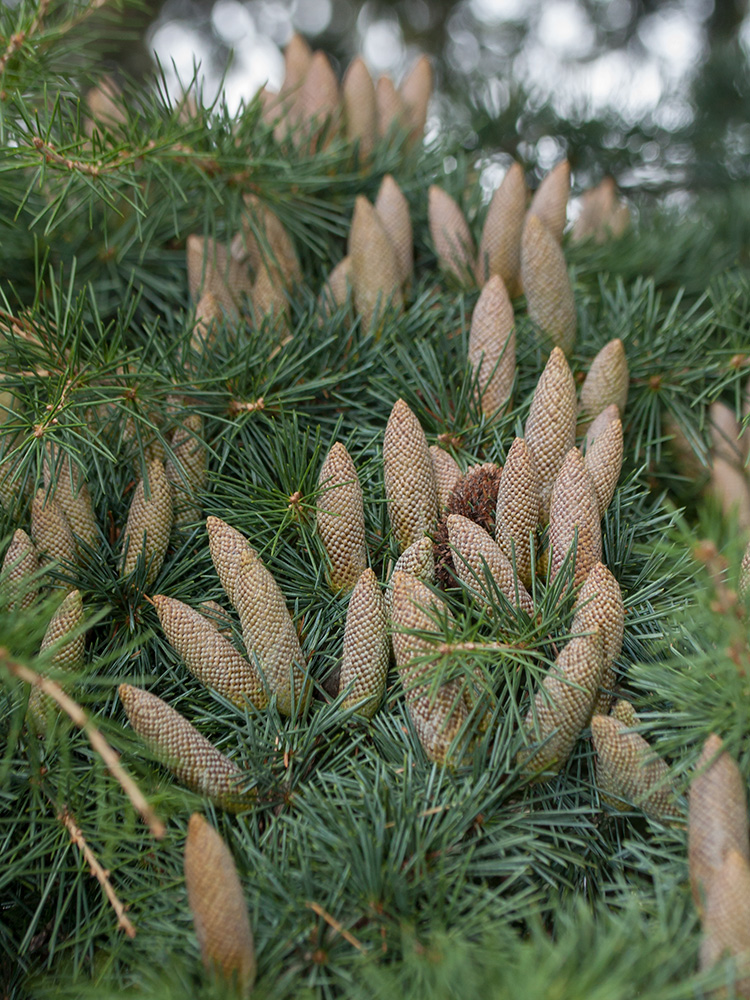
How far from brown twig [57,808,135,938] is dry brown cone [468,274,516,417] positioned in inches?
12.0

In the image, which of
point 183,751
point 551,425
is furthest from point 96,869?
point 551,425

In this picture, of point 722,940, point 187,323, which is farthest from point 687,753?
point 187,323

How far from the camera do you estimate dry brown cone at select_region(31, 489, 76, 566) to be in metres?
0.43

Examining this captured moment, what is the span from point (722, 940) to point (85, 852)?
240 millimetres

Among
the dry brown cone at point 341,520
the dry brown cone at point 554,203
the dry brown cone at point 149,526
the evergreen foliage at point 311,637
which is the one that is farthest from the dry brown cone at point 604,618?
the dry brown cone at point 554,203

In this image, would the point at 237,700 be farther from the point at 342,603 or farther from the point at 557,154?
the point at 557,154

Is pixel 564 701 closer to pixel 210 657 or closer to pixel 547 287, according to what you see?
pixel 210 657

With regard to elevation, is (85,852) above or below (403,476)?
below

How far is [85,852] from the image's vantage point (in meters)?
0.34

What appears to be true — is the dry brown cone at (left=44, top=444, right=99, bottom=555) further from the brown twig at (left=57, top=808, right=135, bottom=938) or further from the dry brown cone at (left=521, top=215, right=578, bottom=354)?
the dry brown cone at (left=521, top=215, right=578, bottom=354)

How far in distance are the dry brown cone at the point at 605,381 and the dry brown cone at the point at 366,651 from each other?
198 mm

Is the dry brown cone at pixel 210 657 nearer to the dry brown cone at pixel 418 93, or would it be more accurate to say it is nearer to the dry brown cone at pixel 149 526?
the dry brown cone at pixel 149 526

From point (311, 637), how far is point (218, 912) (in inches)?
5.6

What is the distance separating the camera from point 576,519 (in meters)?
0.40
